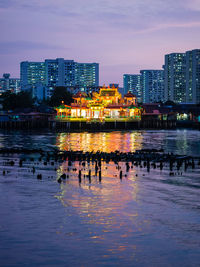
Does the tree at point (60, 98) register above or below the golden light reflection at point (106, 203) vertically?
above

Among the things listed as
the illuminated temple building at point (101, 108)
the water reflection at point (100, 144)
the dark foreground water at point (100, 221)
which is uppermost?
the illuminated temple building at point (101, 108)

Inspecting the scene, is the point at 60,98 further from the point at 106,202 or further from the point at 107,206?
the point at 107,206

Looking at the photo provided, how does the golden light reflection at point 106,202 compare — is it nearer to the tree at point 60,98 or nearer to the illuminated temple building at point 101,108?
the illuminated temple building at point 101,108

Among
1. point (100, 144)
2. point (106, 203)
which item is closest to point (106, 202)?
point (106, 203)

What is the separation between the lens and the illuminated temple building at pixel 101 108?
135 metres

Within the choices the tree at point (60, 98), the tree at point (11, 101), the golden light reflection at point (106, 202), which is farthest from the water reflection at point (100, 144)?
the tree at point (60, 98)

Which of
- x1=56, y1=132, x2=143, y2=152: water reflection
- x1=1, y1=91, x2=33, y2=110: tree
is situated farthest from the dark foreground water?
x1=1, y1=91, x2=33, y2=110: tree

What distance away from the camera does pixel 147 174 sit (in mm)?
36000

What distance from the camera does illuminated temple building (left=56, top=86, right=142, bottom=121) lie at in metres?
135

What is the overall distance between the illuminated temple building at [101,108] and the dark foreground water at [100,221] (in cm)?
10134

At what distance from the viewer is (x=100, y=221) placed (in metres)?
22.2

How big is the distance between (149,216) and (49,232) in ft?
17.3

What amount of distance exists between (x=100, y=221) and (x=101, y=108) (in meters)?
115

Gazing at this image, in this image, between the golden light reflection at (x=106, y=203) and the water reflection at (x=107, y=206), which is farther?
the golden light reflection at (x=106, y=203)
